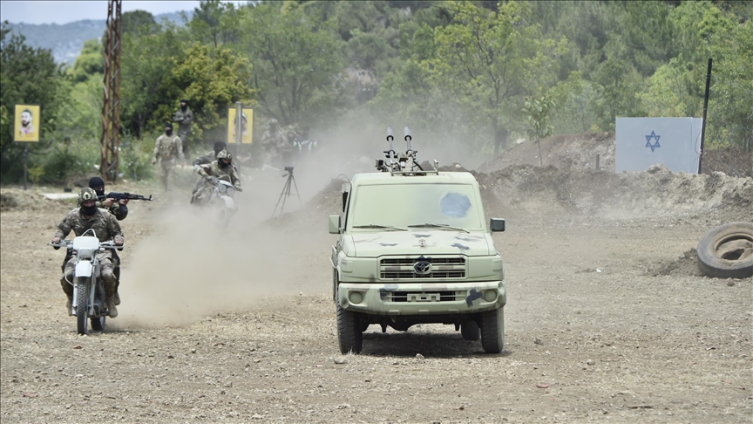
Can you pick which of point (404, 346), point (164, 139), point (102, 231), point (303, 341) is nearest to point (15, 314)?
point (102, 231)

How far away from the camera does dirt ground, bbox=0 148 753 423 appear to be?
8.72 m

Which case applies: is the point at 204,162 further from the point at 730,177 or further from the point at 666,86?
the point at 666,86

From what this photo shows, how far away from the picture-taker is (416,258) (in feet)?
34.5

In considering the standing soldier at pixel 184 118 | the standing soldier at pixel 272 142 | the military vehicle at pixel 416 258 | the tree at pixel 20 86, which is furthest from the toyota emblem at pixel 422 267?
the standing soldier at pixel 272 142

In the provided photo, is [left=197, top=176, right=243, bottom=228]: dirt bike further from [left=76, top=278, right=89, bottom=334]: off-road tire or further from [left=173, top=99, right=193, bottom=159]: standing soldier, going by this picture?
[left=173, top=99, right=193, bottom=159]: standing soldier

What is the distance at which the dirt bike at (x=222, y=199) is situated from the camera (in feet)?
67.2

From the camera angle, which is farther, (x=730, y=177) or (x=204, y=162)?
(x=730, y=177)

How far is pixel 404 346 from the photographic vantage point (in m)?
12.2

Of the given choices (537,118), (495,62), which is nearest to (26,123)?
(537,118)

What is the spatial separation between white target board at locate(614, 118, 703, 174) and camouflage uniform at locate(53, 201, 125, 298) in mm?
21828

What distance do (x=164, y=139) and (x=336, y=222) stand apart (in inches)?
893

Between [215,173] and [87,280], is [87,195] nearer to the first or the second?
[87,280]

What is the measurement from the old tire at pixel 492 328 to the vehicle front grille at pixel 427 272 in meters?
0.58

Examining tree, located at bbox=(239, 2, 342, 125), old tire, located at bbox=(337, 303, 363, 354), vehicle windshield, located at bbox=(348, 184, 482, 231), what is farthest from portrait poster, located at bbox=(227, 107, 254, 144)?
tree, located at bbox=(239, 2, 342, 125)
